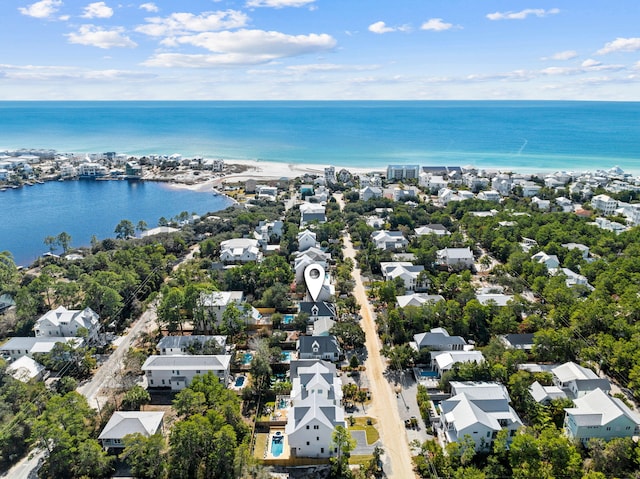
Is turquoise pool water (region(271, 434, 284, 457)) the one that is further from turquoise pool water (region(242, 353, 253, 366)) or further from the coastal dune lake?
the coastal dune lake

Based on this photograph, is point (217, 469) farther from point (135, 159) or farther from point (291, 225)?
point (135, 159)

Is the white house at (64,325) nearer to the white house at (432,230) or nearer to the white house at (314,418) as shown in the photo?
the white house at (314,418)

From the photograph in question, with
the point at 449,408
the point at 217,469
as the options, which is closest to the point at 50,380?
the point at 217,469

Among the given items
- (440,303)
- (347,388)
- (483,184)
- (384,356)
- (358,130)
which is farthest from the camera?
(358,130)

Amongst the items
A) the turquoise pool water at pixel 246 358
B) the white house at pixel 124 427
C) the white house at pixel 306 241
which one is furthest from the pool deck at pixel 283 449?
the white house at pixel 306 241

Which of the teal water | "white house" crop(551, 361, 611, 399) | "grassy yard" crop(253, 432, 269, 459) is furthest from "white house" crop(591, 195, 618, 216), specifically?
"grassy yard" crop(253, 432, 269, 459)

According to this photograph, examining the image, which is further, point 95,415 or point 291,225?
point 291,225
